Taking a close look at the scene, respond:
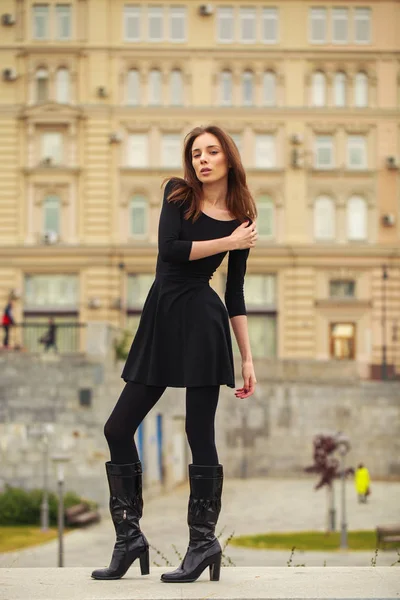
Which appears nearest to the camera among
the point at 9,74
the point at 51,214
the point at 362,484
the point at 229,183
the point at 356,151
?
the point at 229,183

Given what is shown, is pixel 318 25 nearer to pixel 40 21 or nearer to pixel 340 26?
pixel 340 26

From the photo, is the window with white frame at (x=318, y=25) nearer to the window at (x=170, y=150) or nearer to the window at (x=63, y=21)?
the window at (x=170, y=150)

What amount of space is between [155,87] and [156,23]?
2820 millimetres

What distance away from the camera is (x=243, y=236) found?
299 inches

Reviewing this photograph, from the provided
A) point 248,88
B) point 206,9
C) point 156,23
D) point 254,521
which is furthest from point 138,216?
point 254,521

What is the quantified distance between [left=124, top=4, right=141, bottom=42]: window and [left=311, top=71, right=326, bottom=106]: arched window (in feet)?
26.2

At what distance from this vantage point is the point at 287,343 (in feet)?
173

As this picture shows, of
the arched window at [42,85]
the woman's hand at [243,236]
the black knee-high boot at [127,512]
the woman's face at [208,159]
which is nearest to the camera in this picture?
the black knee-high boot at [127,512]

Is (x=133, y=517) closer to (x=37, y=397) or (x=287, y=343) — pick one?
(x=37, y=397)

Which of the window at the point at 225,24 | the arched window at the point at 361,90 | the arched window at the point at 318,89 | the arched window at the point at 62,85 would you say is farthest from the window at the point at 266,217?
the arched window at the point at 62,85

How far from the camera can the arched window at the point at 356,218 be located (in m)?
54.8

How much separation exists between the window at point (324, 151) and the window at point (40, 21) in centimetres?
1283

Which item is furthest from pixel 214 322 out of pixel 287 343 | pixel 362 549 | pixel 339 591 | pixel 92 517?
pixel 287 343

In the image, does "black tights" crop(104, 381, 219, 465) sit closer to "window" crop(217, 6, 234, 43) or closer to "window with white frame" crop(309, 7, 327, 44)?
"window" crop(217, 6, 234, 43)
